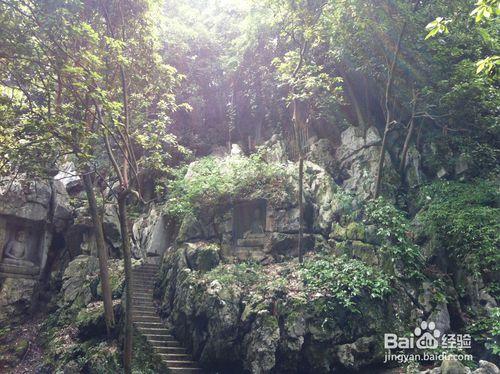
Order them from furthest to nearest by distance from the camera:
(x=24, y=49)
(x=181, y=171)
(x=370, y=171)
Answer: (x=181, y=171), (x=370, y=171), (x=24, y=49)

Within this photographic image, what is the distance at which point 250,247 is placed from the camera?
1488cm

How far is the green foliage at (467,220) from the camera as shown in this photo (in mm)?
10406

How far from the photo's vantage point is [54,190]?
55.4 ft

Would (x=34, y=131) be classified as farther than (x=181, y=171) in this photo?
No

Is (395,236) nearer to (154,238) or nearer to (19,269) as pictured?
(154,238)

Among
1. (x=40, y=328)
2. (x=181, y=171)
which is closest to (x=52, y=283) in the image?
(x=40, y=328)

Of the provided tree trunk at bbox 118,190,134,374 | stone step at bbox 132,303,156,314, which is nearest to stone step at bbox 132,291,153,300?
stone step at bbox 132,303,156,314

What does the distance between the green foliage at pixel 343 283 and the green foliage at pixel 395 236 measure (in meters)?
0.71

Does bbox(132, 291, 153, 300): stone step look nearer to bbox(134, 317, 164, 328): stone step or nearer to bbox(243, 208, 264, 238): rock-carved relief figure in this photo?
bbox(134, 317, 164, 328): stone step

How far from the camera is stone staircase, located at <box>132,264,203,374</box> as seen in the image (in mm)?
11078

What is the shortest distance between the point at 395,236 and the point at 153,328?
796 cm

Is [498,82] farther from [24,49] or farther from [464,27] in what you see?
[24,49]

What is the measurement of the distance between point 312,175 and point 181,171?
6789 mm

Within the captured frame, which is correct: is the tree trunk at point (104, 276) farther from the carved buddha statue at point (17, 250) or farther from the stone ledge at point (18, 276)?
the carved buddha statue at point (17, 250)
